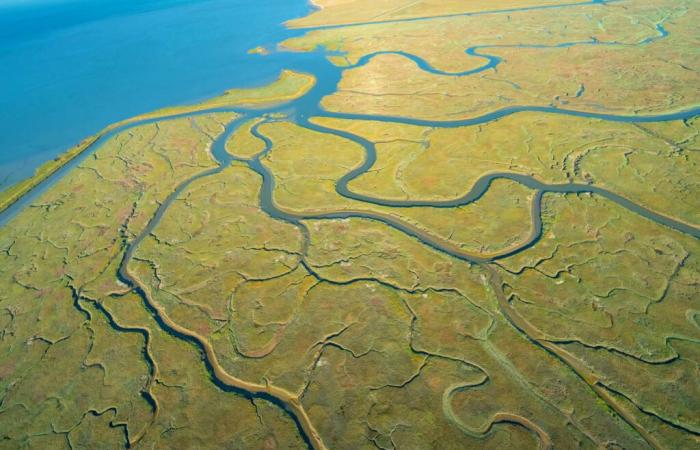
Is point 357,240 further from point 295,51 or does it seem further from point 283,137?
point 295,51

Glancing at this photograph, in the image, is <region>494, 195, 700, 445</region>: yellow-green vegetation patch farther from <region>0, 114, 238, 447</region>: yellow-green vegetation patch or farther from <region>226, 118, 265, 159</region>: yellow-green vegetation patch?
<region>226, 118, 265, 159</region>: yellow-green vegetation patch

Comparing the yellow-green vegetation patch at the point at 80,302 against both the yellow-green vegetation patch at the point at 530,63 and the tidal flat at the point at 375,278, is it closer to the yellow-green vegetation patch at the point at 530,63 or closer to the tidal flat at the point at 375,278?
the tidal flat at the point at 375,278

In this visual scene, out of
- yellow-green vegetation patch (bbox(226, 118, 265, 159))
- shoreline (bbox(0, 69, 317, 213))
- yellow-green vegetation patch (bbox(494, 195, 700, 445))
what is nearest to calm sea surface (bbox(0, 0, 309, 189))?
shoreline (bbox(0, 69, 317, 213))

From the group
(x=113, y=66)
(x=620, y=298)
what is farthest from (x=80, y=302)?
(x=113, y=66)

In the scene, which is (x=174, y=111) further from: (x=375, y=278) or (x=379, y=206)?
(x=375, y=278)

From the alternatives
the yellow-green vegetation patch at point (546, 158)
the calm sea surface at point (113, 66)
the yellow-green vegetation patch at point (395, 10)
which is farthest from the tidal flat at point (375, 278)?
the yellow-green vegetation patch at point (395, 10)

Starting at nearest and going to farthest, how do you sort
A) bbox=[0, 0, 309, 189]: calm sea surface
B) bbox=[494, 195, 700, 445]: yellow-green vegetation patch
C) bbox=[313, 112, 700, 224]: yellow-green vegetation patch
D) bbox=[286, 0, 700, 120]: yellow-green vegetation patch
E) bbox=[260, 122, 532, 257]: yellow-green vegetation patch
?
bbox=[494, 195, 700, 445]: yellow-green vegetation patch, bbox=[260, 122, 532, 257]: yellow-green vegetation patch, bbox=[313, 112, 700, 224]: yellow-green vegetation patch, bbox=[286, 0, 700, 120]: yellow-green vegetation patch, bbox=[0, 0, 309, 189]: calm sea surface

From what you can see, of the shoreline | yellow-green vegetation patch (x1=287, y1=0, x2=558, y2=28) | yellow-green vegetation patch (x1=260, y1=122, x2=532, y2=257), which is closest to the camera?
yellow-green vegetation patch (x1=260, y1=122, x2=532, y2=257)
